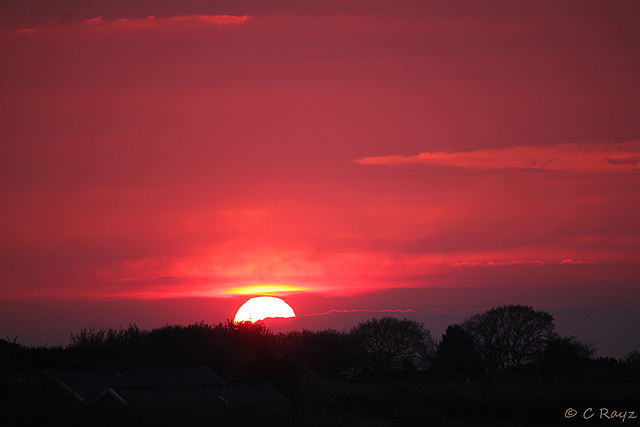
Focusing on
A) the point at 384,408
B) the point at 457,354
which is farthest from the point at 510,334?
Answer: the point at 384,408

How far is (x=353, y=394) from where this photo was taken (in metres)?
51.3

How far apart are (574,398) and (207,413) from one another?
2838 cm

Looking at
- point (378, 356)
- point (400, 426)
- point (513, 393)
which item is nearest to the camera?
point (400, 426)

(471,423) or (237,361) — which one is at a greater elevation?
(237,361)

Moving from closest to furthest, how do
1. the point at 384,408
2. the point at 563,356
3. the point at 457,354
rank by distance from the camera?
the point at 384,408, the point at 563,356, the point at 457,354

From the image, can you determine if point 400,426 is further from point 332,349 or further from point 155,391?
point 332,349

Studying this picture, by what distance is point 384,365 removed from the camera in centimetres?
8669

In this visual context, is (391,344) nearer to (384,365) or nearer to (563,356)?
(384,365)

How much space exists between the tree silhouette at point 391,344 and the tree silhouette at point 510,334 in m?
6.58

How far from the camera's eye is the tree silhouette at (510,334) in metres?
82.6

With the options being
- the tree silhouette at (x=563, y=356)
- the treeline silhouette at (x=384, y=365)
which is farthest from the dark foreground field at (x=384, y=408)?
the tree silhouette at (x=563, y=356)

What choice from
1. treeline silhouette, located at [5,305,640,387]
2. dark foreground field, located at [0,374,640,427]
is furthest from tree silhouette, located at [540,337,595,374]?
dark foreground field, located at [0,374,640,427]

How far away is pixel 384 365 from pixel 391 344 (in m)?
5.78

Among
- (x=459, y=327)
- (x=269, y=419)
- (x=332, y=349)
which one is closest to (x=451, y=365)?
(x=459, y=327)
